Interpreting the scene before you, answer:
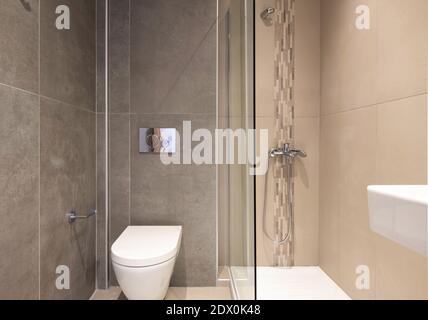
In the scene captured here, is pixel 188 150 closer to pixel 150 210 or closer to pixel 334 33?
pixel 150 210

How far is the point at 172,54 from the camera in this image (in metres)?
1.69

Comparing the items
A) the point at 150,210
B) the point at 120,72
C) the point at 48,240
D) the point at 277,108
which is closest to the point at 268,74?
the point at 277,108

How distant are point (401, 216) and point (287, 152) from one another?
133cm

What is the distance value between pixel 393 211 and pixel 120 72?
171cm

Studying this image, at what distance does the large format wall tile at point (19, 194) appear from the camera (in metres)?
0.85

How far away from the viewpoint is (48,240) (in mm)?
1109

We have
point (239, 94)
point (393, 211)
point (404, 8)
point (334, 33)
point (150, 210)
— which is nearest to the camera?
point (393, 211)

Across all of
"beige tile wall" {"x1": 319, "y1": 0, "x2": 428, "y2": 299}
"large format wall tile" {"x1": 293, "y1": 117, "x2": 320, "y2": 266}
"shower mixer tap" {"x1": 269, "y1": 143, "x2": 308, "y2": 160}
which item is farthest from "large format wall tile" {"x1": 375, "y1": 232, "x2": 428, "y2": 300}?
"shower mixer tap" {"x1": 269, "y1": 143, "x2": 308, "y2": 160}

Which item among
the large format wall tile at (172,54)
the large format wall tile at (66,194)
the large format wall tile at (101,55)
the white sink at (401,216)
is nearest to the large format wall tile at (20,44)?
the large format wall tile at (66,194)

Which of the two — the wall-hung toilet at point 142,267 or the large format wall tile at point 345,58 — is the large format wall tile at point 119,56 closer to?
the wall-hung toilet at point 142,267

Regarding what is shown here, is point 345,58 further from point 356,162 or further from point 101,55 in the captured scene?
Answer: point 101,55

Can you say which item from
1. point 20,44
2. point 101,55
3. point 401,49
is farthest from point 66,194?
point 401,49

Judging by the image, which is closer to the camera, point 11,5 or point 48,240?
point 11,5
